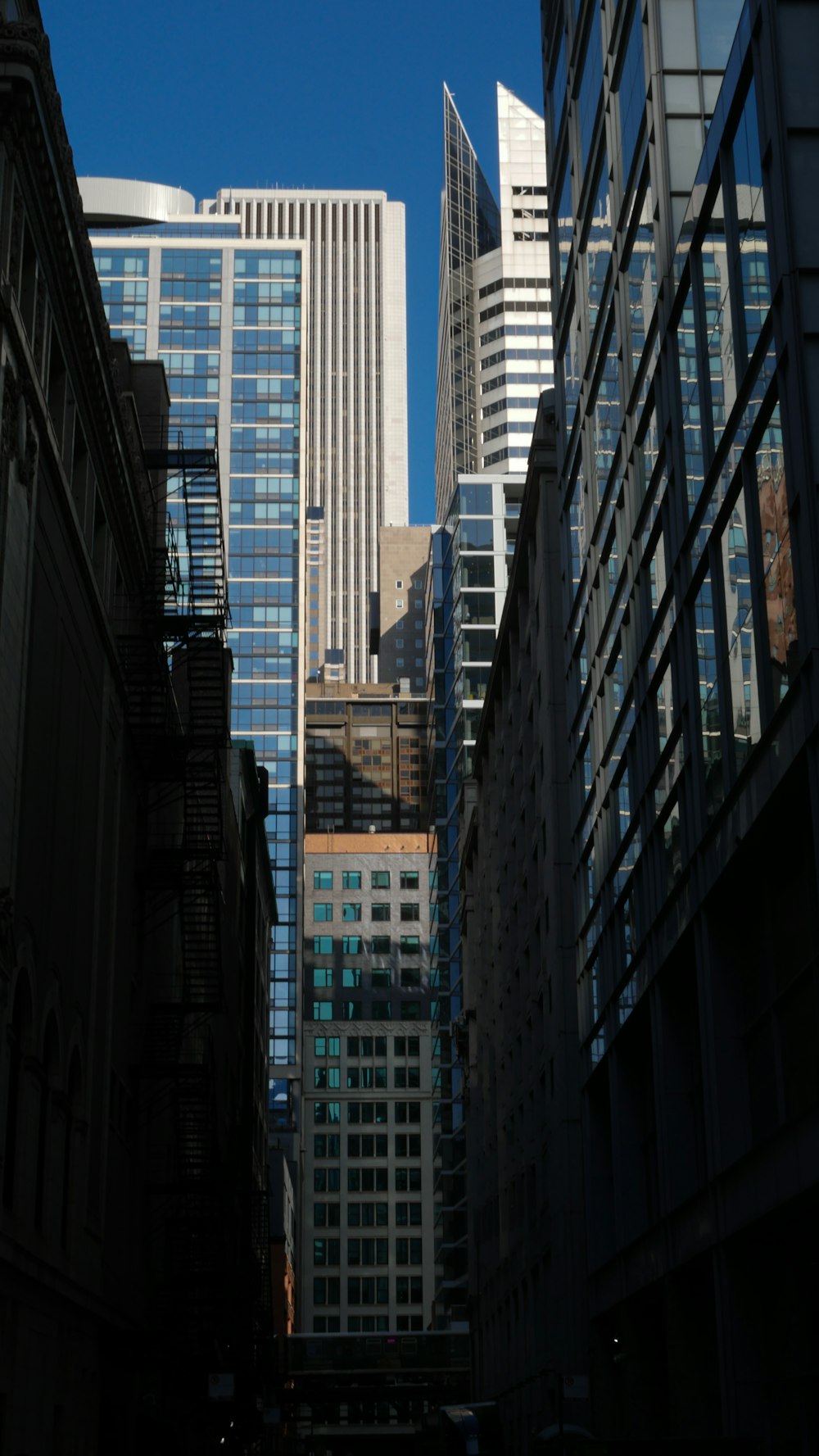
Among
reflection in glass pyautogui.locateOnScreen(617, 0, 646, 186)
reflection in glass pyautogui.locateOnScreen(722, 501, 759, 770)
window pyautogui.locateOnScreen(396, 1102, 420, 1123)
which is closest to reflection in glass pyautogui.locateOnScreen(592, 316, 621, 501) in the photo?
reflection in glass pyautogui.locateOnScreen(617, 0, 646, 186)

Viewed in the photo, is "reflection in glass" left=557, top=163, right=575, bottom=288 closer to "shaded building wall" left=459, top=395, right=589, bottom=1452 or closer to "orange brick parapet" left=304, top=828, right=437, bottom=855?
"shaded building wall" left=459, top=395, right=589, bottom=1452

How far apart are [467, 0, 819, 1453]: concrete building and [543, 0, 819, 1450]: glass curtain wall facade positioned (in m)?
0.08

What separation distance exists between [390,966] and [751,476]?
15231 cm

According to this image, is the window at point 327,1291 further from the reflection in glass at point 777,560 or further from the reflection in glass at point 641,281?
the reflection in glass at point 777,560

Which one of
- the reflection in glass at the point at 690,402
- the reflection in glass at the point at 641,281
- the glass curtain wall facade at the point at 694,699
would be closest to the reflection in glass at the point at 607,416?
the glass curtain wall facade at the point at 694,699

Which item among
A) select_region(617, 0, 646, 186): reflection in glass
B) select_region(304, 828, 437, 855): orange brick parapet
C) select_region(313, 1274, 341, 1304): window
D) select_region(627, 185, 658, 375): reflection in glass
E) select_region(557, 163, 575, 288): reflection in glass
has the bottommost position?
select_region(313, 1274, 341, 1304): window

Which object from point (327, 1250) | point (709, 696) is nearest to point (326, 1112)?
point (327, 1250)

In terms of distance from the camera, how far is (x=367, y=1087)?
562ft

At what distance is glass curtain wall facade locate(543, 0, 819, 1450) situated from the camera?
27531 mm

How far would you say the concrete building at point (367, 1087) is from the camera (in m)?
162

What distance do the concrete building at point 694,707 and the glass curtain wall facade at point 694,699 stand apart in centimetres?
8

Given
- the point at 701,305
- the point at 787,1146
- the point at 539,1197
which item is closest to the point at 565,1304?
the point at 539,1197

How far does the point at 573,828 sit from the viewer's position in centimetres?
5338

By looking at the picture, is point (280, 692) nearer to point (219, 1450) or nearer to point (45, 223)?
point (219, 1450)
